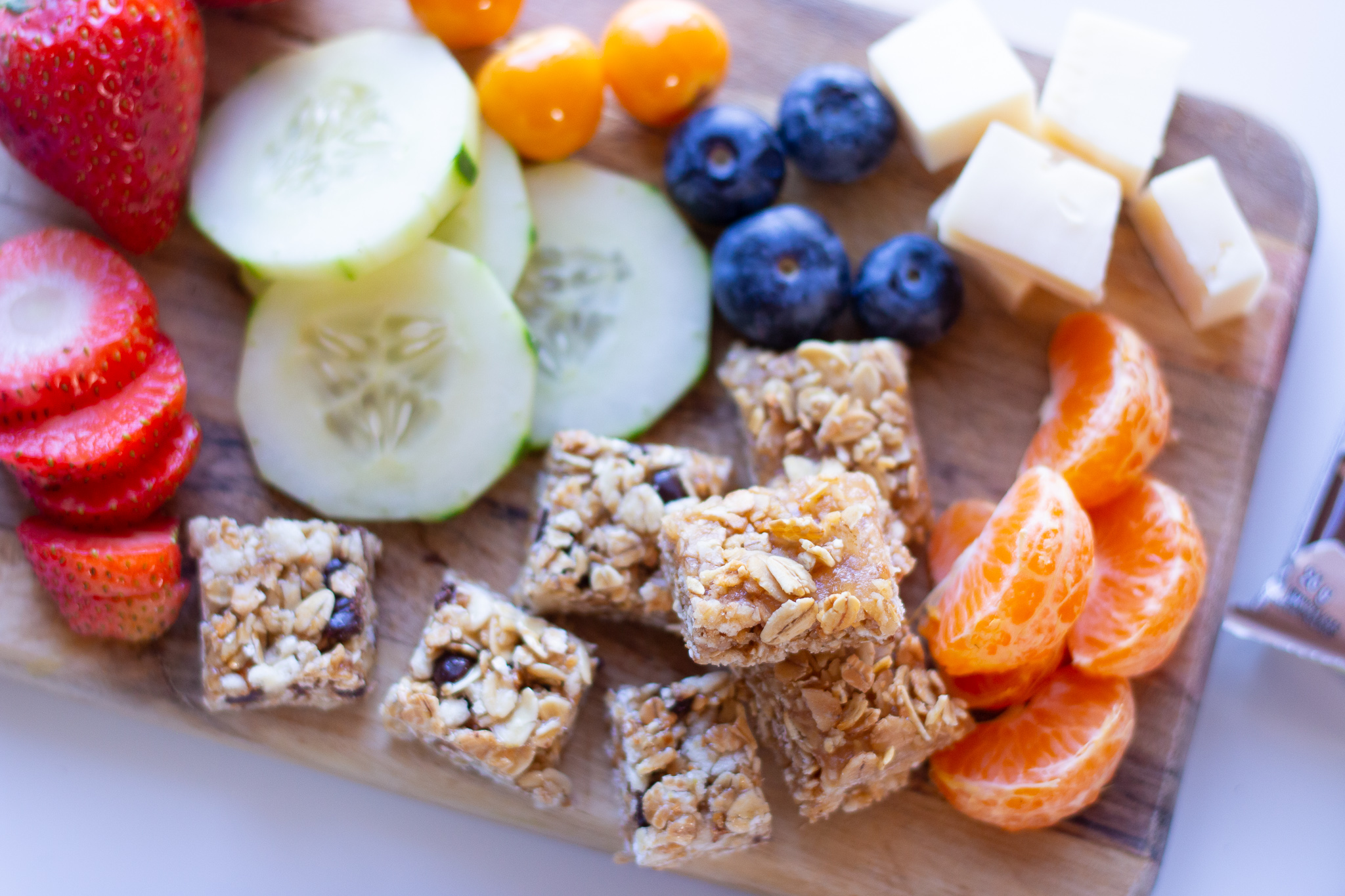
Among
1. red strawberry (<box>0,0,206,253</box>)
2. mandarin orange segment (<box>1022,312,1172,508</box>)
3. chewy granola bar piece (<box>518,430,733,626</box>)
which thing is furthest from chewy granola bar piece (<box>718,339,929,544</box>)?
red strawberry (<box>0,0,206,253</box>)

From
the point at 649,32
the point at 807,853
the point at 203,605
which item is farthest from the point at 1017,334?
the point at 203,605

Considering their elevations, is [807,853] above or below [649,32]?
below

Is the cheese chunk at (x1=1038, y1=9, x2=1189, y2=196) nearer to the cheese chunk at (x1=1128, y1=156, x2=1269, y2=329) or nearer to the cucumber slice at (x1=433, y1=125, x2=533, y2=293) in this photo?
the cheese chunk at (x1=1128, y1=156, x2=1269, y2=329)

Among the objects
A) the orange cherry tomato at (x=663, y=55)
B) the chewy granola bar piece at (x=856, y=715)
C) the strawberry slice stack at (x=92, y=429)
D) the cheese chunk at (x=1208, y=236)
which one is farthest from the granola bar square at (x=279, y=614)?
the cheese chunk at (x=1208, y=236)

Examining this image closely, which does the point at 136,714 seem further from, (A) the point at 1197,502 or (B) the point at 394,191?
(A) the point at 1197,502

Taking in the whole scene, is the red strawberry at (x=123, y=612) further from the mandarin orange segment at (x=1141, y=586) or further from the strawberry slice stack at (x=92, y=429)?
the mandarin orange segment at (x=1141, y=586)
